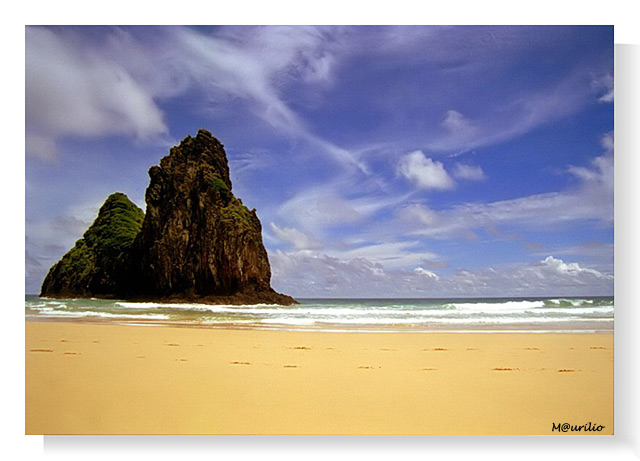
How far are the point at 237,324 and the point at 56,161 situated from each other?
3.39 metres

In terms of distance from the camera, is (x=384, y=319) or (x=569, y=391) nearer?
(x=569, y=391)

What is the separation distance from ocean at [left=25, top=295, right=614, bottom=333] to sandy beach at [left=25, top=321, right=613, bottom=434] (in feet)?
1.66

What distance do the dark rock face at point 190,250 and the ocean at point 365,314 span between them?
232mm

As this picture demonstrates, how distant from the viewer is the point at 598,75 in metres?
3.81

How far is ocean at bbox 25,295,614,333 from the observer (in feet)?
15.1

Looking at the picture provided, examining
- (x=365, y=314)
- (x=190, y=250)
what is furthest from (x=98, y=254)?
(x=365, y=314)

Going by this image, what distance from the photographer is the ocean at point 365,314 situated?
4.59m
